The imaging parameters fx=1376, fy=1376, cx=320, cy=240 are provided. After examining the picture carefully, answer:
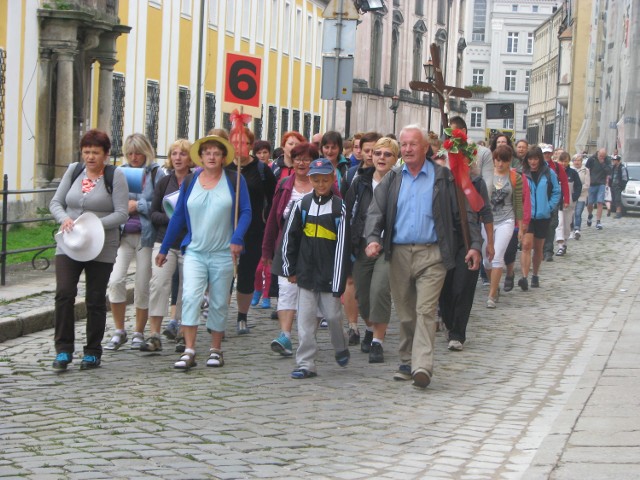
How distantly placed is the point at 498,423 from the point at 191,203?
9.89ft

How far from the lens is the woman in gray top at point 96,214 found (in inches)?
393

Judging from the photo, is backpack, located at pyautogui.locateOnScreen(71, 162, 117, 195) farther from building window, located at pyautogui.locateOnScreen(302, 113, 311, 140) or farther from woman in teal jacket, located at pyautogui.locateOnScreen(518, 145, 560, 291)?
building window, located at pyautogui.locateOnScreen(302, 113, 311, 140)

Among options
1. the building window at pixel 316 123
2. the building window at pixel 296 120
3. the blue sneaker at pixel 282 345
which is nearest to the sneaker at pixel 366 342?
the blue sneaker at pixel 282 345

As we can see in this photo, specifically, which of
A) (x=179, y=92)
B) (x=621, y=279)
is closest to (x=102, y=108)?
(x=179, y=92)

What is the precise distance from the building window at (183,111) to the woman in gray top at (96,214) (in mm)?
25852

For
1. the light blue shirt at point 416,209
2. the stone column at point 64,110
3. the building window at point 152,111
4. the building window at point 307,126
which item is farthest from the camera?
the building window at point 307,126

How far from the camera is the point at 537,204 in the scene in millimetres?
17453

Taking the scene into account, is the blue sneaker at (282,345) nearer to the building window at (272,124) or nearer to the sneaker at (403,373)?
the sneaker at (403,373)

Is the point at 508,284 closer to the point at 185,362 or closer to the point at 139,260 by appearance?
the point at 139,260

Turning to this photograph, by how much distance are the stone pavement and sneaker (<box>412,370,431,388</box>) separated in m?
0.07

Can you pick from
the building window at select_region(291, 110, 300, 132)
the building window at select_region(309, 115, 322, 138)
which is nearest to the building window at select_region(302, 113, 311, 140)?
the building window at select_region(309, 115, 322, 138)

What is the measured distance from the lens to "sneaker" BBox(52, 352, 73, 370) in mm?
9859

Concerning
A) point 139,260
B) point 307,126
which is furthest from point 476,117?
point 139,260

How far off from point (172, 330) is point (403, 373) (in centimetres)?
251
